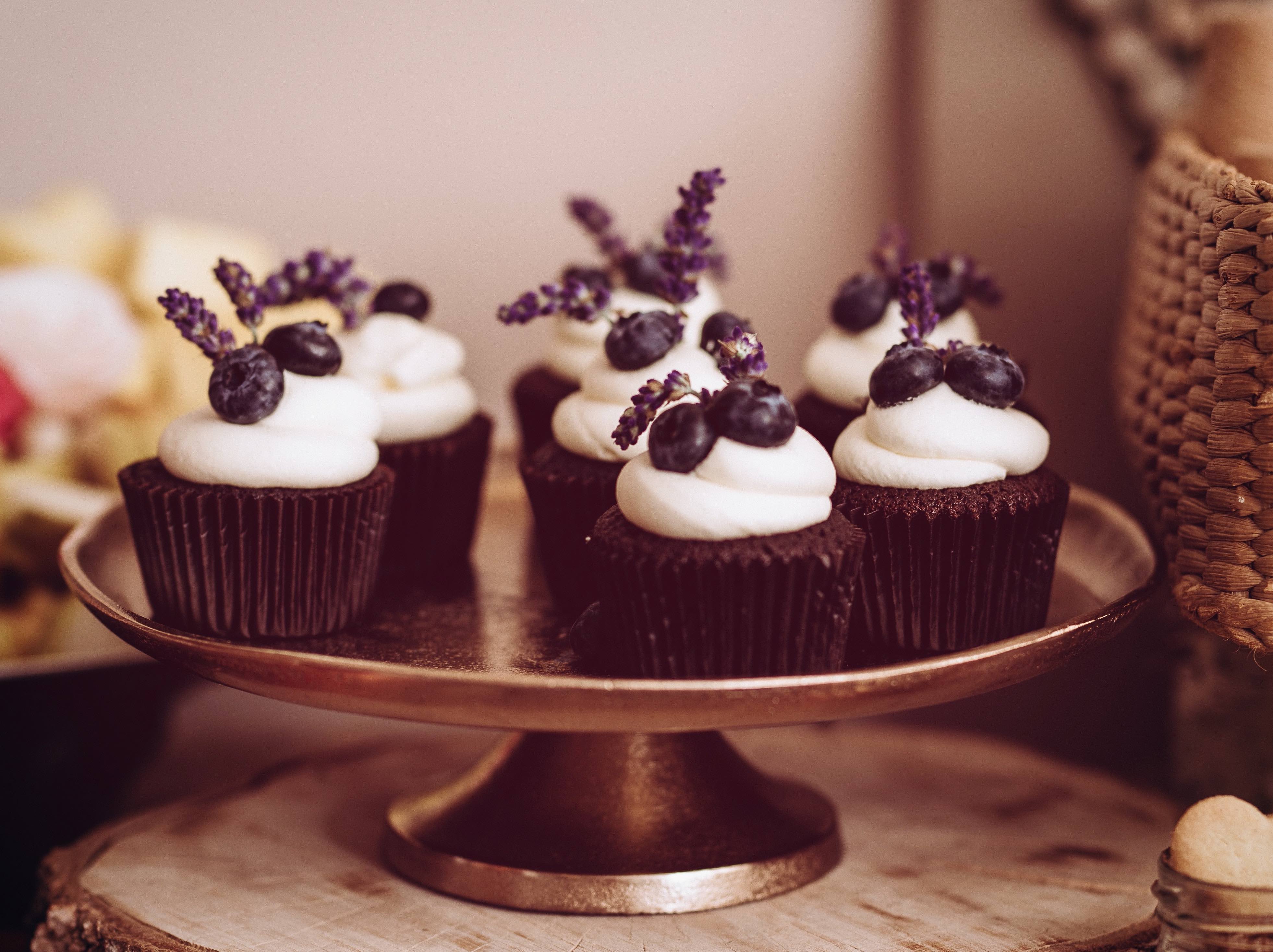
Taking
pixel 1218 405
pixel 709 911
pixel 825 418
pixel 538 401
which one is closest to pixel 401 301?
pixel 538 401

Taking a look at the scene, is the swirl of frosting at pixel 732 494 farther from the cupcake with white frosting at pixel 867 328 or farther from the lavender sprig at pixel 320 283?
the lavender sprig at pixel 320 283

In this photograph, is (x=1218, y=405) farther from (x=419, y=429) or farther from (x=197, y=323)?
(x=197, y=323)

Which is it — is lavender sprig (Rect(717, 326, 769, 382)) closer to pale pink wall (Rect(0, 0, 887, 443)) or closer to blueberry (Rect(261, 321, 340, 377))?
blueberry (Rect(261, 321, 340, 377))

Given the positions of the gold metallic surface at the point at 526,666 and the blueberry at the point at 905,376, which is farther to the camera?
the blueberry at the point at 905,376

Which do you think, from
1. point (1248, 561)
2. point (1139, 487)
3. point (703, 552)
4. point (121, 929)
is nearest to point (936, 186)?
point (1139, 487)

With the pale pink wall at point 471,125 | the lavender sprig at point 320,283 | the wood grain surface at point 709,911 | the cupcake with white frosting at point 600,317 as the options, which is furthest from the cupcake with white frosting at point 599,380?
the pale pink wall at point 471,125
